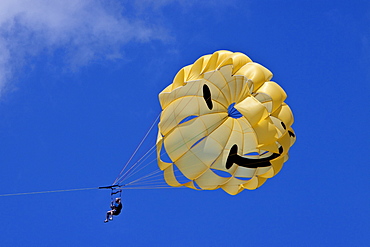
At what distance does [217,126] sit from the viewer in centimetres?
2767

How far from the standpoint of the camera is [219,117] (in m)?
27.6

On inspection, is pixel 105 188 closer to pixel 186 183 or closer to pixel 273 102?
pixel 186 183

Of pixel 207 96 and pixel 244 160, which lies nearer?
pixel 207 96

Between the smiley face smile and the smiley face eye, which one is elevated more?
the smiley face eye

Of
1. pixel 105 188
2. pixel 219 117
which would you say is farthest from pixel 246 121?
pixel 105 188

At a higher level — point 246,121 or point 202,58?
point 202,58

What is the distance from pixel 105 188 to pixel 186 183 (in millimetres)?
2902

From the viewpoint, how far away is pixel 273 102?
26781 mm

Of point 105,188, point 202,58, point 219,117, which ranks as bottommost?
point 105,188

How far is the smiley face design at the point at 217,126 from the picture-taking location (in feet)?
89.4

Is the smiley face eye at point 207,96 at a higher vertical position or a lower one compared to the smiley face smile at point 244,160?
higher

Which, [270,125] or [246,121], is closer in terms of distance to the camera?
[270,125]

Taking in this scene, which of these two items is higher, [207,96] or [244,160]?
[207,96]

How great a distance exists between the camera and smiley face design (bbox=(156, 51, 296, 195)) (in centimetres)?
2725
